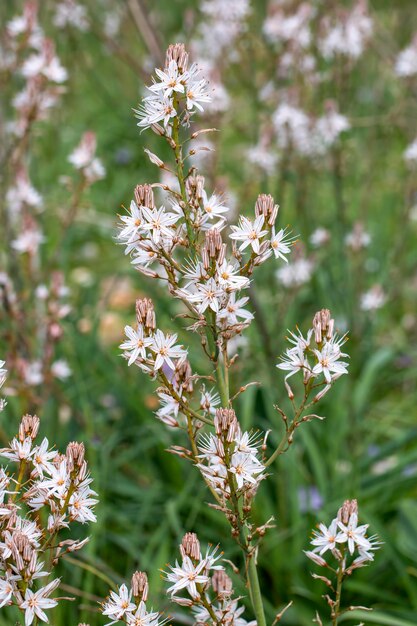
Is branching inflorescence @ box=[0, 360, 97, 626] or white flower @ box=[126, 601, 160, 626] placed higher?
branching inflorescence @ box=[0, 360, 97, 626]

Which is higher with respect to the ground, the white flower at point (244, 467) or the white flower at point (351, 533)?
the white flower at point (244, 467)

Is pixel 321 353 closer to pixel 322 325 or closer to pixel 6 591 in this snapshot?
pixel 322 325

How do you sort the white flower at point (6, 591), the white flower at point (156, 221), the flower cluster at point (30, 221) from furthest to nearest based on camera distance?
the flower cluster at point (30, 221), the white flower at point (156, 221), the white flower at point (6, 591)

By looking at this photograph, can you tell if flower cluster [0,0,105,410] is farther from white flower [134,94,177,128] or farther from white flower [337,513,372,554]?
white flower [337,513,372,554]

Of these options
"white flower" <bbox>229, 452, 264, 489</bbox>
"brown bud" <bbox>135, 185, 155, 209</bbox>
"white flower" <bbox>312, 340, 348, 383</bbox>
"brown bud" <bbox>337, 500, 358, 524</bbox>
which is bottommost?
"brown bud" <bbox>337, 500, 358, 524</bbox>

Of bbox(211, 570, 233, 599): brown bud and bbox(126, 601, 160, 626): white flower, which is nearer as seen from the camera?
bbox(126, 601, 160, 626): white flower

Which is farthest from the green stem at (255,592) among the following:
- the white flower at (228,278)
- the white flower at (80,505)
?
the white flower at (228,278)

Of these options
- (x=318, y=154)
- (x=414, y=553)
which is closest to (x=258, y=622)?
(x=414, y=553)

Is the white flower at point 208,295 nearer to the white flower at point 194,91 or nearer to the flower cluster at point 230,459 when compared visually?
the flower cluster at point 230,459

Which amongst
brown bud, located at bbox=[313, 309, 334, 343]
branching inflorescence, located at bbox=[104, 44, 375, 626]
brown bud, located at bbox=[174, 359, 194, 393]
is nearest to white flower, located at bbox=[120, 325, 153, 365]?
branching inflorescence, located at bbox=[104, 44, 375, 626]

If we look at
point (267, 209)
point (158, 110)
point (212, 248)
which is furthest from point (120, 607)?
point (158, 110)

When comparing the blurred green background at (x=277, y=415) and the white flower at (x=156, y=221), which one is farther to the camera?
the blurred green background at (x=277, y=415)
